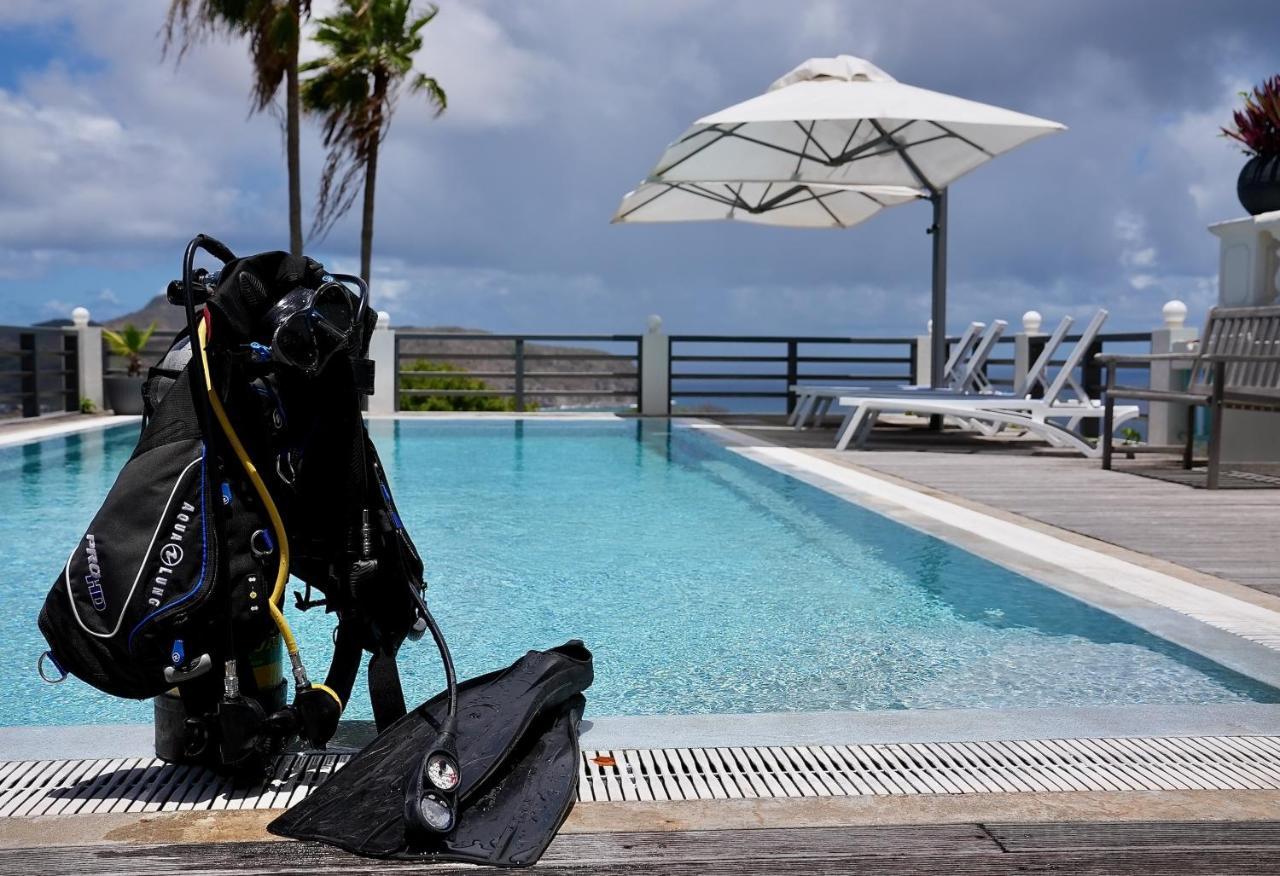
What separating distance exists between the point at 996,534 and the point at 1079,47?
333 inches

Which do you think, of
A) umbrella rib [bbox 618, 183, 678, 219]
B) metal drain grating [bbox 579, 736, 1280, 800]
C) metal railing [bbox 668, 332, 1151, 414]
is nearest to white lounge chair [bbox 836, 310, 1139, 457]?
umbrella rib [bbox 618, 183, 678, 219]

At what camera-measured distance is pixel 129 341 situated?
13273mm

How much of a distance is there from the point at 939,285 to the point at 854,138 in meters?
1.61

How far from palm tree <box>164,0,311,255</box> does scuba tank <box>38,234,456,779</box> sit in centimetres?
1436

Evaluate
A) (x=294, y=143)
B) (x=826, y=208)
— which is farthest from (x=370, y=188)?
(x=826, y=208)

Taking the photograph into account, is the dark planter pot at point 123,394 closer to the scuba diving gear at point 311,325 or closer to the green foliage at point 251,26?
the green foliage at point 251,26

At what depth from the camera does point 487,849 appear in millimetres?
1515

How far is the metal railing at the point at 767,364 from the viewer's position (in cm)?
1355

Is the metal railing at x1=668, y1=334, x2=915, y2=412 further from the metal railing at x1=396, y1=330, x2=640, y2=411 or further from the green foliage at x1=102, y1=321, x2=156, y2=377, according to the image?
the green foliage at x1=102, y1=321, x2=156, y2=377

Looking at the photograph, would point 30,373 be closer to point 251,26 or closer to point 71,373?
point 71,373

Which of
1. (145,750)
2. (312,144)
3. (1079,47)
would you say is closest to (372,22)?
(312,144)

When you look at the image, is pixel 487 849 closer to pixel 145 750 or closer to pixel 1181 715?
pixel 145 750

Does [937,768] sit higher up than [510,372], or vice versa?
[510,372]

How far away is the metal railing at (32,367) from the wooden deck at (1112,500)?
803 cm
